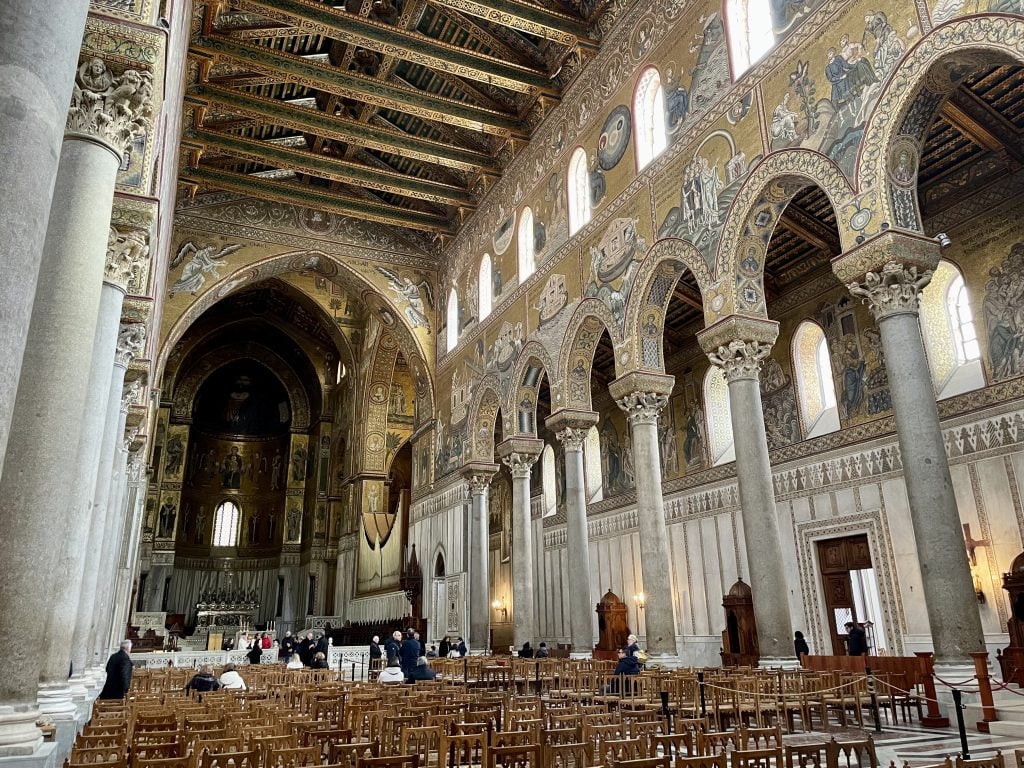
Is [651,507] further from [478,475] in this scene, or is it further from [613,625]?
[478,475]

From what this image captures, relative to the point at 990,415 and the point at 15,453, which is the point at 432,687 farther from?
the point at 990,415

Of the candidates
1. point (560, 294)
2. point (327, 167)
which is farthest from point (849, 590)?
point (327, 167)

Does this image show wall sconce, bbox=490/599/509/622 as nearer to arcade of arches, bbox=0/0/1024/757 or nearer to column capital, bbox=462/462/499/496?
arcade of arches, bbox=0/0/1024/757

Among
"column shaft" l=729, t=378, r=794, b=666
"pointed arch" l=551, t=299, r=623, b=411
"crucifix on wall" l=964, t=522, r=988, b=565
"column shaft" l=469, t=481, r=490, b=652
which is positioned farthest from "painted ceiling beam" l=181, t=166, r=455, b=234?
"crucifix on wall" l=964, t=522, r=988, b=565

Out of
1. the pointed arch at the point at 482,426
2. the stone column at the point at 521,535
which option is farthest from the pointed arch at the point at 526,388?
the pointed arch at the point at 482,426

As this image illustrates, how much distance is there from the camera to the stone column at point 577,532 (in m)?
14.7

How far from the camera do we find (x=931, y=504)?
25.8ft

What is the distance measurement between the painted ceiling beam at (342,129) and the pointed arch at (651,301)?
8.35 m

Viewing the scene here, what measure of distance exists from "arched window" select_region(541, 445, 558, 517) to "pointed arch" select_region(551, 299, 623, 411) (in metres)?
8.51

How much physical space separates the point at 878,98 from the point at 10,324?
9.26 meters

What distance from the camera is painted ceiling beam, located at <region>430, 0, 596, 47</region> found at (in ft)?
49.7

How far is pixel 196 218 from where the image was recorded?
880 inches

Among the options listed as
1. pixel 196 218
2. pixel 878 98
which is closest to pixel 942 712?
pixel 878 98

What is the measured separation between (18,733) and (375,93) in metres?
16.0
